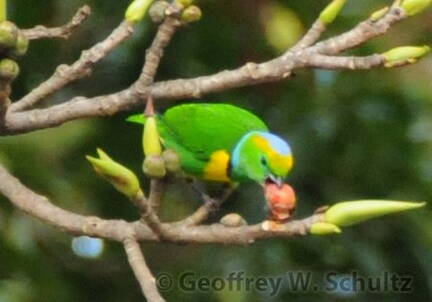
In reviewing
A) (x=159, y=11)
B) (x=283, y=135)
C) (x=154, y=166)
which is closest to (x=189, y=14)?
(x=159, y=11)

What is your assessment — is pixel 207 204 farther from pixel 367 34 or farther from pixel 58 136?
pixel 58 136

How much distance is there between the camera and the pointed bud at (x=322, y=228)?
1.93 feet

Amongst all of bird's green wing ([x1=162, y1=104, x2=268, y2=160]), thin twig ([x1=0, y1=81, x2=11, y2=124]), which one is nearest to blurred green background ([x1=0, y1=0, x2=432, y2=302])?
bird's green wing ([x1=162, y1=104, x2=268, y2=160])

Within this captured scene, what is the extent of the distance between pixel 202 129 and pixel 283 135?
58 cm

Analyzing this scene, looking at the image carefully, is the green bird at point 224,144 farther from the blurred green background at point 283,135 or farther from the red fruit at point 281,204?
the blurred green background at point 283,135

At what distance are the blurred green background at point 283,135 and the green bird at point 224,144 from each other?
512mm

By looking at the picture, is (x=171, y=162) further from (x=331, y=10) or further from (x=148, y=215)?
(x=331, y=10)

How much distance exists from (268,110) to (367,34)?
0.76m

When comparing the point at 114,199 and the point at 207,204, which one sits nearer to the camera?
the point at 207,204

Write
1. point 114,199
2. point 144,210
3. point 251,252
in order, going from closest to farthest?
point 144,210
point 251,252
point 114,199

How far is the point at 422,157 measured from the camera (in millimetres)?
1351

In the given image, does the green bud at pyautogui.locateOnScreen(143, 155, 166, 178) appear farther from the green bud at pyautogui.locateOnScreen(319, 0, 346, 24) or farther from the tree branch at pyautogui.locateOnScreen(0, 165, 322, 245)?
the green bud at pyautogui.locateOnScreen(319, 0, 346, 24)

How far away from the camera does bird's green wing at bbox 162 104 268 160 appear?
0.78 m

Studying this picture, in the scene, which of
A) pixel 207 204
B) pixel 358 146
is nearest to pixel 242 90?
pixel 358 146
